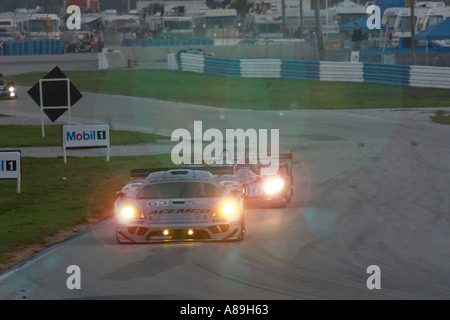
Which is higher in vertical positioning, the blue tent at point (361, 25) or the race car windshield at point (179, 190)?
the blue tent at point (361, 25)

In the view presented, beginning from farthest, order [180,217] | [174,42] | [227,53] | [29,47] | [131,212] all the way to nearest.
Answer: [29,47], [174,42], [227,53], [131,212], [180,217]

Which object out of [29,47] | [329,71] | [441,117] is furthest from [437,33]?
[29,47]

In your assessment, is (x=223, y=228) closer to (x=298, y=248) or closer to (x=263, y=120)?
(x=298, y=248)

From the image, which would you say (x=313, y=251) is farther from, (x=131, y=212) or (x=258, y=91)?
(x=258, y=91)

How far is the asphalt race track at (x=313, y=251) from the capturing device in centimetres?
1148

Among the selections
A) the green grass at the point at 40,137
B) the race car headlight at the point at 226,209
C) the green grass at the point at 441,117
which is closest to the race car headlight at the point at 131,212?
the race car headlight at the point at 226,209

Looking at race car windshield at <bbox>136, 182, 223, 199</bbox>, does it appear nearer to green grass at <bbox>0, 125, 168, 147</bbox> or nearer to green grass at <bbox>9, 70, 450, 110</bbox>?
green grass at <bbox>0, 125, 168, 147</bbox>

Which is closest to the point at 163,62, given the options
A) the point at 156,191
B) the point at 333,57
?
the point at 333,57

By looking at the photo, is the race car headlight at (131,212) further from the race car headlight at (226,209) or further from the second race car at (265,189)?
the second race car at (265,189)

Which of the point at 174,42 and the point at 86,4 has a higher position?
the point at 86,4

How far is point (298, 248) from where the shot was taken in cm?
1439

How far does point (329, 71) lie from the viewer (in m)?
54.9

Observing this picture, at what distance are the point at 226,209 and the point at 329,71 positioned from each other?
134ft

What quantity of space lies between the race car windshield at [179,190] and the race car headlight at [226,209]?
0.27 metres
